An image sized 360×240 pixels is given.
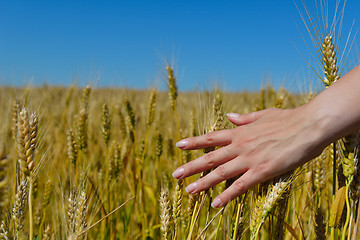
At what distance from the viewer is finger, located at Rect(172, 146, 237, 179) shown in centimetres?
106

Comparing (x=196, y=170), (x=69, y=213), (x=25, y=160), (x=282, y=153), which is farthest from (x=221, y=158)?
(x=25, y=160)

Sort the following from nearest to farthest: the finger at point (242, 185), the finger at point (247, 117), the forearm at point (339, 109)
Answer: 1. the forearm at point (339, 109)
2. the finger at point (242, 185)
3. the finger at point (247, 117)

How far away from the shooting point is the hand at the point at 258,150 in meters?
0.94

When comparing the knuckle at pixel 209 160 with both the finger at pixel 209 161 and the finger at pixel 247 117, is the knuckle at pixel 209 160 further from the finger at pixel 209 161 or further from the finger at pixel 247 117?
the finger at pixel 247 117

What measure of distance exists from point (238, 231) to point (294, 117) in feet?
1.40

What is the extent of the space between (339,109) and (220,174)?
1.41ft

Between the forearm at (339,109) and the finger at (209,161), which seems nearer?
the forearm at (339,109)

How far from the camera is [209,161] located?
1086 mm

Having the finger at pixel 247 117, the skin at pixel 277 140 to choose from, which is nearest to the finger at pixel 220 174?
the skin at pixel 277 140

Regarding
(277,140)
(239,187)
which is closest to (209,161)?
(239,187)

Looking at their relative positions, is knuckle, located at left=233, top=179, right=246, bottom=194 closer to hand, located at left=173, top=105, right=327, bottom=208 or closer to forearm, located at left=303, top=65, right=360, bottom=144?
hand, located at left=173, top=105, right=327, bottom=208

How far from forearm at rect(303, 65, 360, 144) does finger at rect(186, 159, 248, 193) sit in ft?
0.93

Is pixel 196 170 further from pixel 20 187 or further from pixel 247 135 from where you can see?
pixel 20 187

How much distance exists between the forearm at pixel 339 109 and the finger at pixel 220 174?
284 mm
